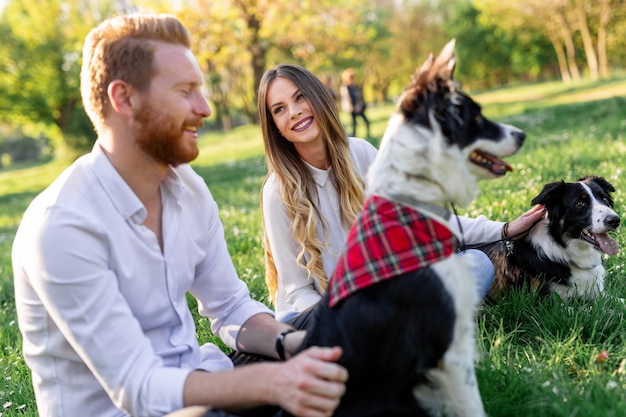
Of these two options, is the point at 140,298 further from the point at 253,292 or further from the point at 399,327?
the point at 253,292

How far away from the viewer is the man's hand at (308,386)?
1.94m

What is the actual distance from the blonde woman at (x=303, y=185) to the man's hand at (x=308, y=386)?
1.63 meters

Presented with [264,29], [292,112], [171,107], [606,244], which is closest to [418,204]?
[171,107]

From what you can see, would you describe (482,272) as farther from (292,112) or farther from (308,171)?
(292,112)

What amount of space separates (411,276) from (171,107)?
119cm

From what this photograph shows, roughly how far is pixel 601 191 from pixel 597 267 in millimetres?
578

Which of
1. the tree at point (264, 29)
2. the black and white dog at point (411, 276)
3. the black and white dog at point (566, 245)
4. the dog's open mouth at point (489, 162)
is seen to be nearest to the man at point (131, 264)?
the black and white dog at point (411, 276)

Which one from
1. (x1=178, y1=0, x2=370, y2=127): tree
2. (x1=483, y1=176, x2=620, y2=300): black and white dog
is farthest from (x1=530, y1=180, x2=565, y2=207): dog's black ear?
(x1=178, y1=0, x2=370, y2=127): tree

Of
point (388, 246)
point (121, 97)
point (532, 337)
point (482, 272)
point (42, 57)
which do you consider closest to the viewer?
point (388, 246)

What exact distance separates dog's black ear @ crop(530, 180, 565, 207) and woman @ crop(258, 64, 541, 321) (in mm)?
77

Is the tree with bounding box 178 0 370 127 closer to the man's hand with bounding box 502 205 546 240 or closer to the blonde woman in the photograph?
the blonde woman

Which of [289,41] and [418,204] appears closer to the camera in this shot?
[418,204]

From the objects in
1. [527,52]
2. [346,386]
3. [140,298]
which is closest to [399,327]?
[346,386]

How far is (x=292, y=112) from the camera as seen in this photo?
3820mm
